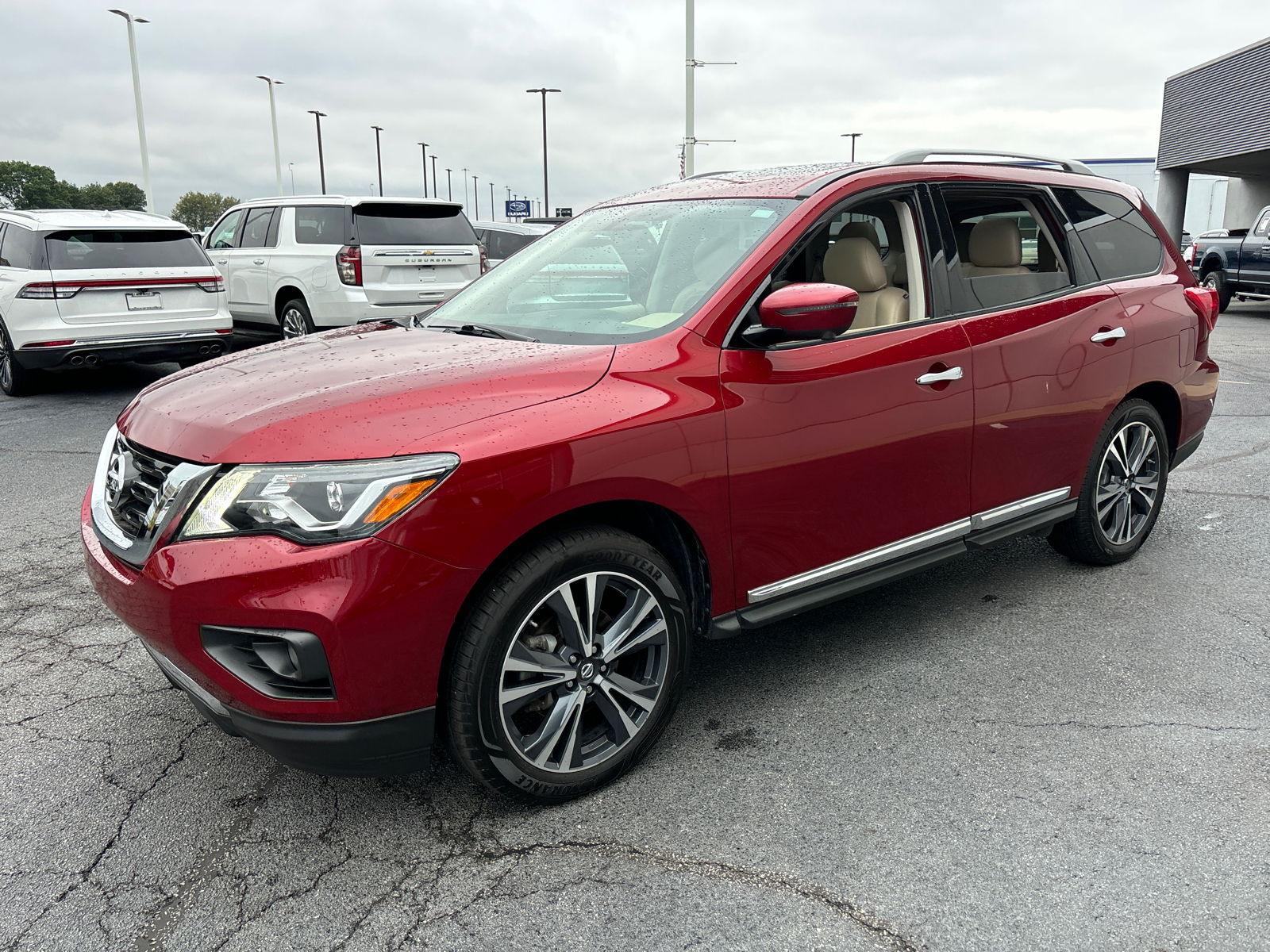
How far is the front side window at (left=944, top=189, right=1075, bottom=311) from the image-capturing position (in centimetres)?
364

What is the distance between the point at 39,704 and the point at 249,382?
1521 mm

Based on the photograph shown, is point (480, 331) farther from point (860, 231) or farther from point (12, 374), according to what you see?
point (12, 374)

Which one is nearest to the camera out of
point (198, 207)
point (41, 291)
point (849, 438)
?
point (849, 438)

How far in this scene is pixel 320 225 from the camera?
35.9ft

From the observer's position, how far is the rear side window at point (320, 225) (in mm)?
10711

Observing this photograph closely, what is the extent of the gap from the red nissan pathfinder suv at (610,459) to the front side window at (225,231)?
10.0 meters

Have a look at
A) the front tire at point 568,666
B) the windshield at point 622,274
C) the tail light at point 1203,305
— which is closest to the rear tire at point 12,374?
the windshield at point 622,274

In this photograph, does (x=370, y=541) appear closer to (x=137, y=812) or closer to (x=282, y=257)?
(x=137, y=812)

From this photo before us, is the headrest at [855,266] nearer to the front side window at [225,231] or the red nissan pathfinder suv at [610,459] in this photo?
the red nissan pathfinder suv at [610,459]

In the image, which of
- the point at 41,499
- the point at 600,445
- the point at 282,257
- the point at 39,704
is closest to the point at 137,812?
the point at 39,704

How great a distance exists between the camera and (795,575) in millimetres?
3109

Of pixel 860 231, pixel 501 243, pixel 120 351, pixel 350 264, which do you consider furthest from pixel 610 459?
pixel 501 243

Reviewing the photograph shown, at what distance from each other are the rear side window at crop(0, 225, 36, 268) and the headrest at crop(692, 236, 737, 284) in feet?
26.9

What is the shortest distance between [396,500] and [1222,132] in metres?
34.3
